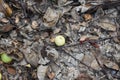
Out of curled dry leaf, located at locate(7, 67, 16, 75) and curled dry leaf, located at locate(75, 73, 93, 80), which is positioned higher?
curled dry leaf, located at locate(7, 67, 16, 75)

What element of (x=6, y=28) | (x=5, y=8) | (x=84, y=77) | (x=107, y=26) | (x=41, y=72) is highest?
(x=5, y=8)

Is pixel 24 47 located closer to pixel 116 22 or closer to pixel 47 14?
pixel 47 14

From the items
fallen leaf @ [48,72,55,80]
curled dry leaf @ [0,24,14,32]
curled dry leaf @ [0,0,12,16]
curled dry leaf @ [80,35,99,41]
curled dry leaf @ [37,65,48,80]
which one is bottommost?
fallen leaf @ [48,72,55,80]

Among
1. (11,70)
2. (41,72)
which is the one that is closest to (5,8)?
(11,70)

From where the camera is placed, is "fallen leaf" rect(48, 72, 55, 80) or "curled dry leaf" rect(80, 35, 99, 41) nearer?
"fallen leaf" rect(48, 72, 55, 80)

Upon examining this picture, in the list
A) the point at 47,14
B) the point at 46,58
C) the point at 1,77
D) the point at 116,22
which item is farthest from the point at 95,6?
the point at 1,77

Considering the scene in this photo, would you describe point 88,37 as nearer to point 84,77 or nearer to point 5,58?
point 84,77

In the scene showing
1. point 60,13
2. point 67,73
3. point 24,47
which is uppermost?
point 60,13

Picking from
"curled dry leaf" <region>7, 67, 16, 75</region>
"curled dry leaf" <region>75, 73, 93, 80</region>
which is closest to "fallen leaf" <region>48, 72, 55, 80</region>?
"curled dry leaf" <region>75, 73, 93, 80</region>

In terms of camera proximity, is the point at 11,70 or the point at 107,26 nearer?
the point at 11,70

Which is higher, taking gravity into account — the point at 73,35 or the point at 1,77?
the point at 73,35

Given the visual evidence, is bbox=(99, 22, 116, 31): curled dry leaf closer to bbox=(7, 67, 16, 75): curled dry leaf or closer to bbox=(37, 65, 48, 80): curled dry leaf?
bbox=(37, 65, 48, 80): curled dry leaf
